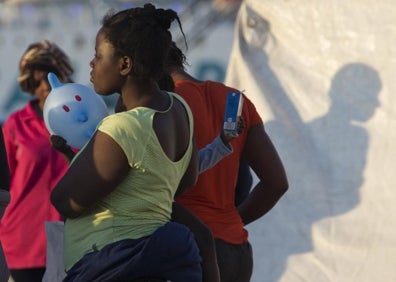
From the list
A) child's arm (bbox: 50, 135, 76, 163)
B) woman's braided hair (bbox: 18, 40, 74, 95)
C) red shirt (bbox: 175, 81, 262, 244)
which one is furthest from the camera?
woman's braided hair (bbox: 18, 40, 74, 95)

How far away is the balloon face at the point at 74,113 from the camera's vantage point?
10.4 ft

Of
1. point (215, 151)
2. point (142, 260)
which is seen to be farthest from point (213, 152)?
point (142, 260)

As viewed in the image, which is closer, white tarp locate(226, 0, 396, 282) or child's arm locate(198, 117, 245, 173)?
child's arm locate(198, 117, 245, 173)

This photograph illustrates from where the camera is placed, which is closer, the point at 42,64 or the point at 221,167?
the point at 221,167

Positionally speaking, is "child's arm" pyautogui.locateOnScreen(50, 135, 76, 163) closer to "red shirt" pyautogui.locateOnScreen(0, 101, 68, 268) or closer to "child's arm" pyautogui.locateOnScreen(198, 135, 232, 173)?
"child's arm" pyautogui.locateOnScreen(198, 135, 232, 173)

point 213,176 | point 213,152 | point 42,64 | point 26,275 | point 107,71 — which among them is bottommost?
point 26,275

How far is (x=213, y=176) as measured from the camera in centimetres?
342

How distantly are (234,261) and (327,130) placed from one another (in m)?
1.76

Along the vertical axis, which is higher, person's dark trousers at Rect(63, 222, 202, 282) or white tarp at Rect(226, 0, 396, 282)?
person's dark trousers at Rect(63, 222, 202, 282)

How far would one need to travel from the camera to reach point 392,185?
5.04m

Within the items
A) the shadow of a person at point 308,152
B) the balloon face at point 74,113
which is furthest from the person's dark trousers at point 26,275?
the balloon face at point 74,113

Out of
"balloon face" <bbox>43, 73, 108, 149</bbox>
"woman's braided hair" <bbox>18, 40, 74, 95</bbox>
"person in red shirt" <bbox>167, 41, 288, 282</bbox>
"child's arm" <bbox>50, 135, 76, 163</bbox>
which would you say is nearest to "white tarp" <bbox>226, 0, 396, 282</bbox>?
"woman's braided hair" <bbox>18, 40, 74, 95</bbox>

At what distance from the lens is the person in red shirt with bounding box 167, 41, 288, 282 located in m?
3.38

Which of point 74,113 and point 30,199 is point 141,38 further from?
point 30,199
